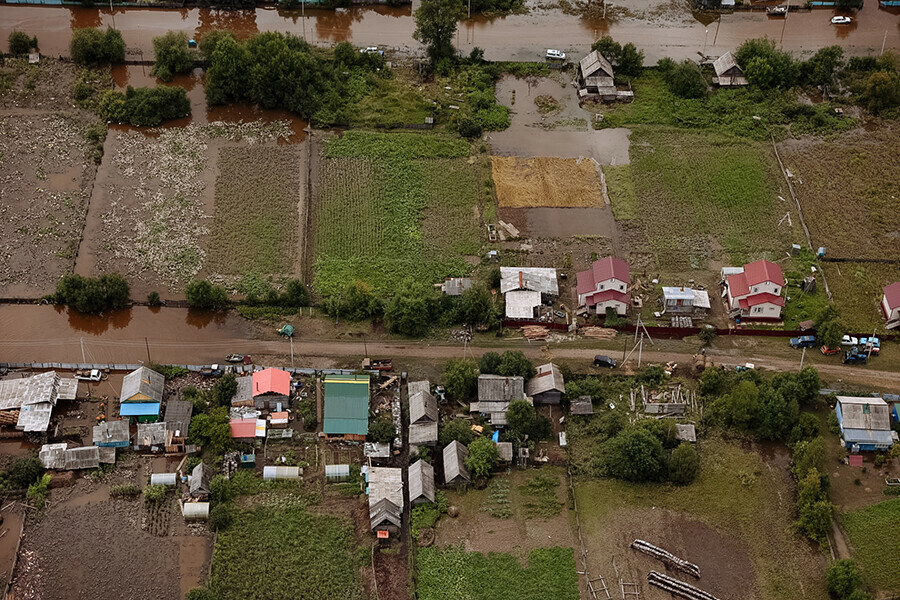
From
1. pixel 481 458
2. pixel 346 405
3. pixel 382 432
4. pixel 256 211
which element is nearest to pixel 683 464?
pixel 481 458

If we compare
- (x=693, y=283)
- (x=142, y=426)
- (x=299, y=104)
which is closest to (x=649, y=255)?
(x=693, y=283)

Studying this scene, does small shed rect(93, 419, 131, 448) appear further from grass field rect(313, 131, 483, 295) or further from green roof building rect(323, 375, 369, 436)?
grass field rect(313, 131, 483, 295)

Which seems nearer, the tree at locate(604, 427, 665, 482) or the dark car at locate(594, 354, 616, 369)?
the tree at locate(604, 427, 665, 482)

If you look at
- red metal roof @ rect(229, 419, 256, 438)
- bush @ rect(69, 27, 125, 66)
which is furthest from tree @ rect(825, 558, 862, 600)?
bush @ rect(69, 27, 125, 66)

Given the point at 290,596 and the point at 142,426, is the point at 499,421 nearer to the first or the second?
the point at 290,596

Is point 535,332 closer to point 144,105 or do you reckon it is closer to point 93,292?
point 93,292
